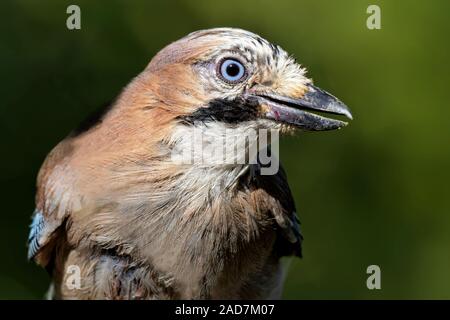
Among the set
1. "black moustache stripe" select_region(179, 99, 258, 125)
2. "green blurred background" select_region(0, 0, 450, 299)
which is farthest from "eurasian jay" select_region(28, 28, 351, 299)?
"green blurred background" select_region(0, 0, 450, 299)

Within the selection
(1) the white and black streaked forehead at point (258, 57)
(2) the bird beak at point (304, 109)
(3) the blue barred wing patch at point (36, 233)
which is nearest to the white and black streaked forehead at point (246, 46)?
(1) the white and black streaked forehead at point (258, 57)

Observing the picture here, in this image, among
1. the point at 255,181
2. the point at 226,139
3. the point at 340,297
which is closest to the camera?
the point at 226,139

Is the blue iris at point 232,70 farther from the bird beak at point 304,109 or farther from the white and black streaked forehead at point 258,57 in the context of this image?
the bird beak at point 304,109

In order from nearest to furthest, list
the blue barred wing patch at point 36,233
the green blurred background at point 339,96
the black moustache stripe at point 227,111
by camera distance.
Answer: the black moustache stripe at point 227,111
the blue barred wing patch at point 36,233
the green blurred background at point 339,96

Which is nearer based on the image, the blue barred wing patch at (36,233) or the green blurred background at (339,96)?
the blue barred wing patch at (36,233)

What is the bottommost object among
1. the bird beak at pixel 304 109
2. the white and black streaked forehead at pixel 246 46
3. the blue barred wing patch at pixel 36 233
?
the blue barred wing patch at pixel 36 233

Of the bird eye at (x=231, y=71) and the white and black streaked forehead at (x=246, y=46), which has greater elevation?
the white and black streaked forehead at (x=246, y=46)
